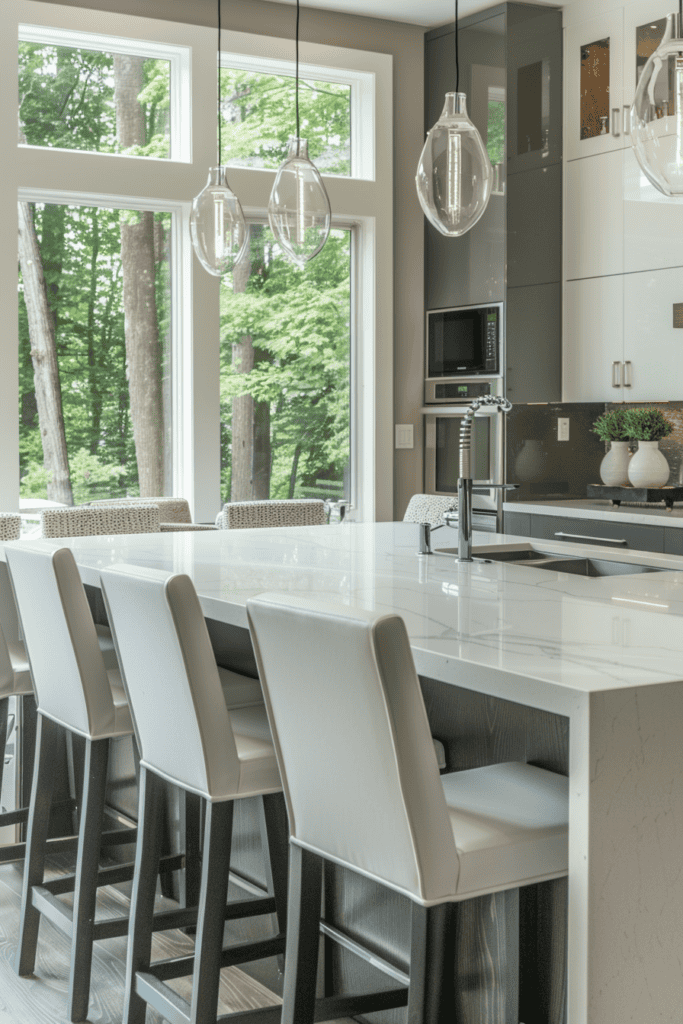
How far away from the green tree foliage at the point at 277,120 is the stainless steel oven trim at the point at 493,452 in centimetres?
131

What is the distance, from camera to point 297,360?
5809 millimetres

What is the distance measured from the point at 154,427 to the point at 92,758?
3.26 m

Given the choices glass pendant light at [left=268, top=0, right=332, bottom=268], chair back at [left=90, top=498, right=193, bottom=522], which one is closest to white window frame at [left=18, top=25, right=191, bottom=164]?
chair back at [left=90, top=498, right=193, bottom=522]

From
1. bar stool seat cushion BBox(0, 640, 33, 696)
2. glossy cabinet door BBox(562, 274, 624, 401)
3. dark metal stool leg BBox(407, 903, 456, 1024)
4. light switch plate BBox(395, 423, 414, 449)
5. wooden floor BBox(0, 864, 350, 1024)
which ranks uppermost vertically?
glossy cabinet door BBox(562, 274, 624, 401)

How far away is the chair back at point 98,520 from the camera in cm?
397

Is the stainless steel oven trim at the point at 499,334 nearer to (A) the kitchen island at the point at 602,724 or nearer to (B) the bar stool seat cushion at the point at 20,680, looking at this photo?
(B) the bar stool seat cushion at the point at 20,680

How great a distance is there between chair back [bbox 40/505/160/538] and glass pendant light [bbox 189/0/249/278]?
37.9 inches

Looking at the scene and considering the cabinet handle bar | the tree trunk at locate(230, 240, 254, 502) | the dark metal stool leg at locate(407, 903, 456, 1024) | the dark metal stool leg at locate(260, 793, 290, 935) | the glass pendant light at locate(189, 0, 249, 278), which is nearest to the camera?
the dark metal stool leg at locate(407, 903, 456, 1024)

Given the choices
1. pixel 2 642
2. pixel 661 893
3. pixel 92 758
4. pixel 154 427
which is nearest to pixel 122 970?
pixel 92 758

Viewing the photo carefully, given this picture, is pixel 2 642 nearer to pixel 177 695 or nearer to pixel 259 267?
pixel 177 695

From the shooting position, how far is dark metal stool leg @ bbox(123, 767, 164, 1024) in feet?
6.91

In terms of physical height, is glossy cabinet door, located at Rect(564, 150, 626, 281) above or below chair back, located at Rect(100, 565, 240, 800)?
above

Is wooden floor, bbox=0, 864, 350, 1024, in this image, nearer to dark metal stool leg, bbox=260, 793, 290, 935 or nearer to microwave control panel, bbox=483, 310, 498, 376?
dark metal stool leg, bbox=260, 793, 290, 935

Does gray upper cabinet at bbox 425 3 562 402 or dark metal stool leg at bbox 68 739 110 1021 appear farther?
gray upper cabinet at bbox 425 3 562 402
